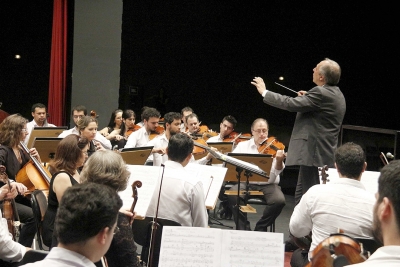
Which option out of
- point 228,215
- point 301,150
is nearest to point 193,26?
point 228,215

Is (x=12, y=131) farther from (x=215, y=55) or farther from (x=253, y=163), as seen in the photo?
(x=215, y=55)

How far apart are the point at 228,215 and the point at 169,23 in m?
5.97

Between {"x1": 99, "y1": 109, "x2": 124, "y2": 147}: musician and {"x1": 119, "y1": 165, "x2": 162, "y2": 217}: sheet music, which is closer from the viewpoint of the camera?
{"x1": 119, "y1": 165, "x2": 162, "y2": 217}: sheet music

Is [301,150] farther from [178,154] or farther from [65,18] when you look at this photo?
[65,18]

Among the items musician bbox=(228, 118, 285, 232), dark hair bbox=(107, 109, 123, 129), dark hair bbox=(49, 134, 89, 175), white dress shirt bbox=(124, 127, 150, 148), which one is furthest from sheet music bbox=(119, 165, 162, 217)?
dark hair bbox=(107, 109, 123, 129)

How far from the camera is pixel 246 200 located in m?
5.53

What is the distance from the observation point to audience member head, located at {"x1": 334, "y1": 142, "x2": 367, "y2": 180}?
3039 millimetres

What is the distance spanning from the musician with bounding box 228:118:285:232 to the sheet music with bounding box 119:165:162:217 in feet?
6.49

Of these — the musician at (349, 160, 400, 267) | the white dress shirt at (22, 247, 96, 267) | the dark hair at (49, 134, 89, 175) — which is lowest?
the dark hair at (49, 134, 89, 175)

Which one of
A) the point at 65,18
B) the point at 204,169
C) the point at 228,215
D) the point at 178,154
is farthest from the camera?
the point at 65,18

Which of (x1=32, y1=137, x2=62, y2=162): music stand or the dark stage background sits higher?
the dark stage background

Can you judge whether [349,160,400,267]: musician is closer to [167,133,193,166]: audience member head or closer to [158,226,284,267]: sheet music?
[158,226,284,267]: sheet music

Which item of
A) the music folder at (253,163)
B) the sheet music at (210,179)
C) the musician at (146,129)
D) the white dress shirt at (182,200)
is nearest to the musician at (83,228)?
the white dress shirt at (182,200)

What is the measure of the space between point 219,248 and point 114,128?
5799 mm
